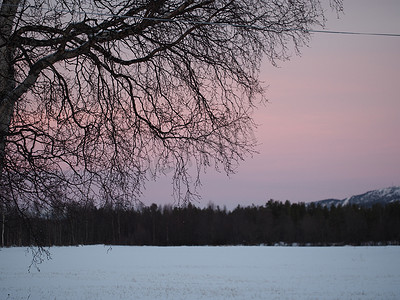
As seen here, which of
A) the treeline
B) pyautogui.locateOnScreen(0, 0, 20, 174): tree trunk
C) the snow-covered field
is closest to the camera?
pyautogui.locateOnScreen(0, 0, 20, 174): tree trunk

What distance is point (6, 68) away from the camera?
191 inches

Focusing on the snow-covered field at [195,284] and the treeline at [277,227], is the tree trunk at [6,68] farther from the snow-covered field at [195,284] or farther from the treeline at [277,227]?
the treeline at [277,227]

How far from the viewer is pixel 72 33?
4.61 meters

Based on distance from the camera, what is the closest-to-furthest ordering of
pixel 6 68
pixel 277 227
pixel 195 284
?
pixel 6 68 < pixel 195 284 < pixel 277 227

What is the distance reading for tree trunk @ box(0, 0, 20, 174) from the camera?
15.2 feet

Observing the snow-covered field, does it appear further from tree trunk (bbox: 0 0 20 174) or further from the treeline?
the treeline

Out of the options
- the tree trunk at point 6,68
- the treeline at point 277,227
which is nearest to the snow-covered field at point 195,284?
the tree trunk at point 6,68

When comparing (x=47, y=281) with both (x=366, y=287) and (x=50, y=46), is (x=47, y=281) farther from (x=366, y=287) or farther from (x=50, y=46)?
(x=50, y=46)

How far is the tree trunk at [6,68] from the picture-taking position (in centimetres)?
462

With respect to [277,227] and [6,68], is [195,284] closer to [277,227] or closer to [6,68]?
[6,68]

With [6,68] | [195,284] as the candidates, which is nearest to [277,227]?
[195,284]

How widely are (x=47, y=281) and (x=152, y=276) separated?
604 centimetres

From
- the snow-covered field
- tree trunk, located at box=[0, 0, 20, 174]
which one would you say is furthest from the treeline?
tree trunk, located at box=[0, 0, 20, 174]

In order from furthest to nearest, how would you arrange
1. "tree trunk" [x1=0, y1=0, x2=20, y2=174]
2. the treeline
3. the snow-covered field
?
the treeline, the snow-covered field, "tree trunk" [x1=0, y1=0, x2=20, y2=174]
